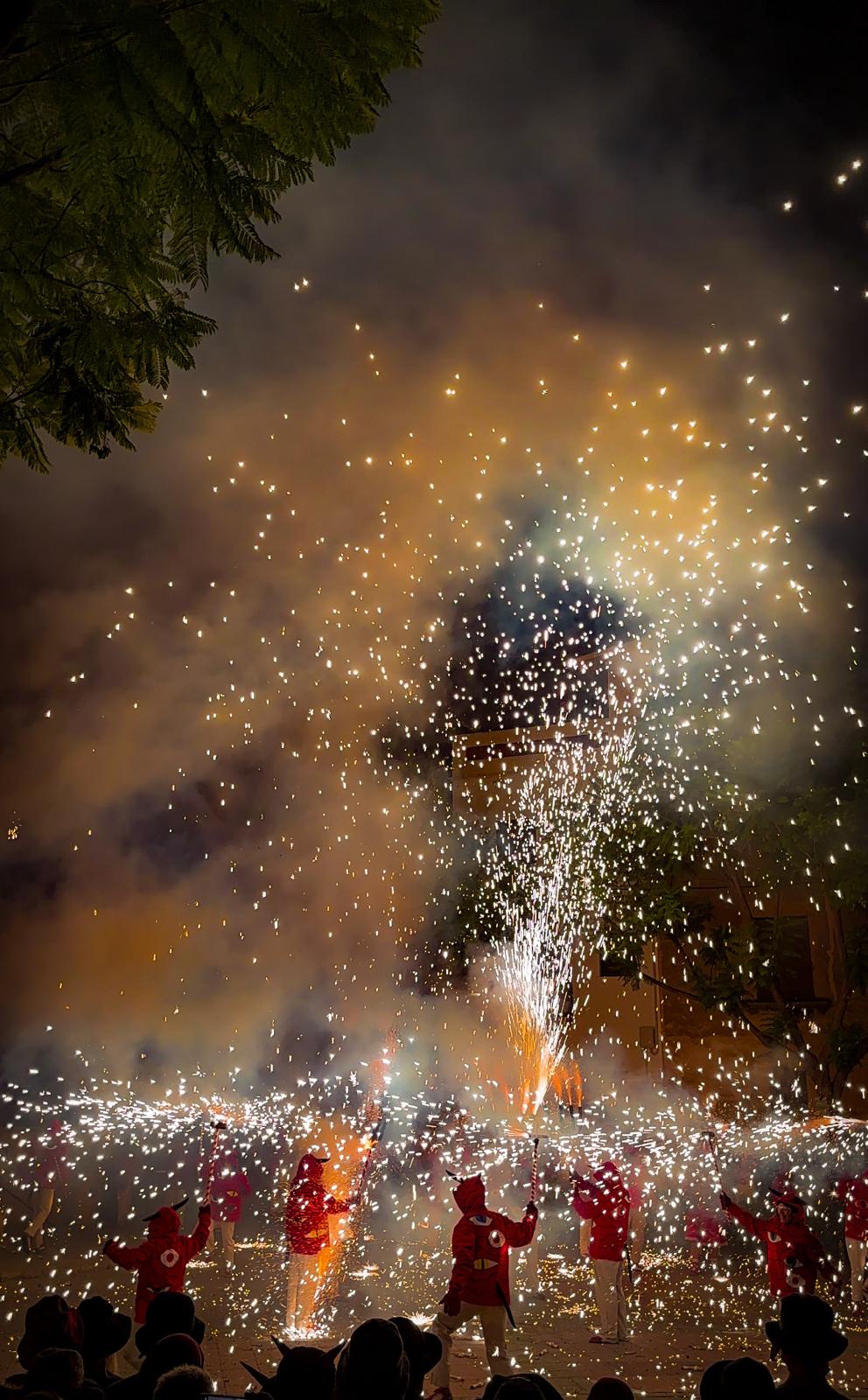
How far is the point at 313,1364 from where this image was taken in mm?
2660

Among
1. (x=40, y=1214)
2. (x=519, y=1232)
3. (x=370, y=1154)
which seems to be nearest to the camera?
(x=519, y=1232)

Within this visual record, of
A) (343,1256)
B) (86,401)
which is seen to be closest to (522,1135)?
(343,1256)

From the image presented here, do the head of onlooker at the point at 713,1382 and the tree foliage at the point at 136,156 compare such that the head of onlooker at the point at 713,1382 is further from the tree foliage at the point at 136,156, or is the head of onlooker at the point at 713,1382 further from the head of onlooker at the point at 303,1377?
the tree foliage at the point at 136,156

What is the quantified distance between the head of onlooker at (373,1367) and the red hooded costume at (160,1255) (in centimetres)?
500

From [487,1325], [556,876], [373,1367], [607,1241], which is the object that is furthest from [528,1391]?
[556,876]

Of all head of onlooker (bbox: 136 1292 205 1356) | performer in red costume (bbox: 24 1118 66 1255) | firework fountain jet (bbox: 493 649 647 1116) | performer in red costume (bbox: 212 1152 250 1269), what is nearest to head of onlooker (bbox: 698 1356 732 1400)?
head of onlooker (bbox: 136 1292 205 1356)

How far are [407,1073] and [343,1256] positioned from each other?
8.42 meters

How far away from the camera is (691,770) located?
13.2m

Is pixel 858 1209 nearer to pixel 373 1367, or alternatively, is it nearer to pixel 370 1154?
pixel 370 1154

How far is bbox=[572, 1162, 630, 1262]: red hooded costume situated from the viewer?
8117mm

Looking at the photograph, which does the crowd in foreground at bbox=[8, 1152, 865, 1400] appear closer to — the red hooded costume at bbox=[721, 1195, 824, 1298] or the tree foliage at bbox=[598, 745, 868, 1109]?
the red hooded costume at bbox=[721, 1195, 824, 1298]

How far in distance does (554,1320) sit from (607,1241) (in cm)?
97

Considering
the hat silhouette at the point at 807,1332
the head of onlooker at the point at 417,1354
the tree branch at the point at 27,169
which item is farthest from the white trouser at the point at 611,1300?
the tree branch at the point at 27,169

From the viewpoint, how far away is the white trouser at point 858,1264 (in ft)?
31.1
